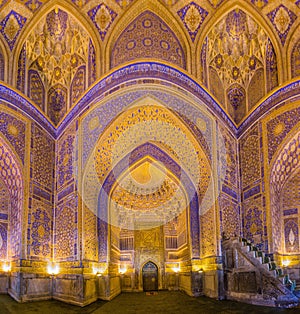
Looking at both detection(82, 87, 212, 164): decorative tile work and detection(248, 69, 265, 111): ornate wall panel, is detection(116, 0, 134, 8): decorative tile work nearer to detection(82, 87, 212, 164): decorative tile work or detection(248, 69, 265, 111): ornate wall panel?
detection(82, 87, 212, 164): decorative tile work

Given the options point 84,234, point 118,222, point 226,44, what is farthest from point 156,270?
point 226,44

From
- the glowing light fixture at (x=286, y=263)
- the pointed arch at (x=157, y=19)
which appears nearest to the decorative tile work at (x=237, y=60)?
the pointed arch at (x=157, y=19)

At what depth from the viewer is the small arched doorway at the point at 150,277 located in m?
15.3

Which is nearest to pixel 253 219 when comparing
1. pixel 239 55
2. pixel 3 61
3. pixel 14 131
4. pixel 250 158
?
pixel 250 158

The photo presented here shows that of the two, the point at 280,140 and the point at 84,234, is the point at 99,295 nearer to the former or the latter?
the point at 84,234

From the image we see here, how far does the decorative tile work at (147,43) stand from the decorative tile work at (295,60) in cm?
321

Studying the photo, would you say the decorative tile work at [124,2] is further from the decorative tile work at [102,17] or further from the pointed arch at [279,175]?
the pointed arch at [279,175]

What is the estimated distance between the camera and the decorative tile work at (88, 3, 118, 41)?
12.2m

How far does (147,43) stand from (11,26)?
4003mm

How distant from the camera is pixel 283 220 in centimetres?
1173

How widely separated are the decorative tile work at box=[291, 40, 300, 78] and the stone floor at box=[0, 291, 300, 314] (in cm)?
661

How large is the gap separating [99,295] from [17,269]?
2495 mm

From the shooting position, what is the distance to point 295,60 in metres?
11.6

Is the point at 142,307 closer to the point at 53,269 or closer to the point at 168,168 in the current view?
the point at 53,269
